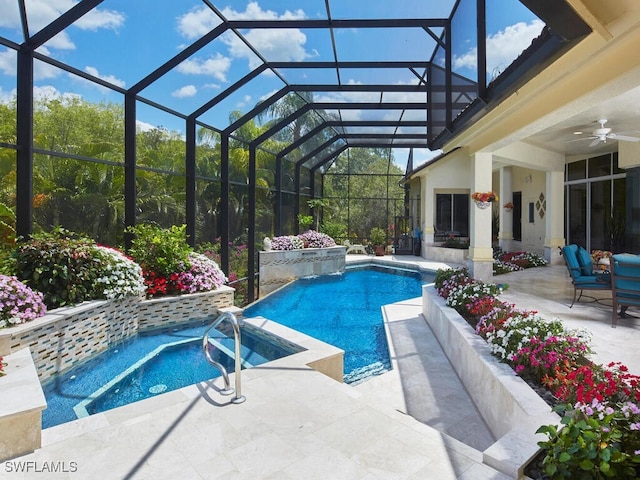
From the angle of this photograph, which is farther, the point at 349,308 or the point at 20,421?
the point at 349,308

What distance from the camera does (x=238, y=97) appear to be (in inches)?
340

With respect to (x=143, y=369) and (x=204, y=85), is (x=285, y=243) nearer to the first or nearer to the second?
(x=204, y=85)

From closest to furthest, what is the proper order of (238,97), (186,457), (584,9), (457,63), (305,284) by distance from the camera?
1. (186,457)
2. (584,9)
3. (457,63)
4. (238,97)
5. (305,284)

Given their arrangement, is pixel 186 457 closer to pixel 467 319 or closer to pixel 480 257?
pixel 467 319

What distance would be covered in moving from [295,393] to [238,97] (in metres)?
6.96

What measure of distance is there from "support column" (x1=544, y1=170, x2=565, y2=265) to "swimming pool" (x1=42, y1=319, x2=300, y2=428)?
10.6 m

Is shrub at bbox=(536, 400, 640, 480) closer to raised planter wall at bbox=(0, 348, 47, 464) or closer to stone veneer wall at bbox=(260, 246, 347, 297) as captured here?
raised planter wall at bbox=(0, 348, 47, 464)

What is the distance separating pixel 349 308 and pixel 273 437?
618cm

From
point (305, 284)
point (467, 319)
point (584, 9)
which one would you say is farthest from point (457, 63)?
point (305, 284)

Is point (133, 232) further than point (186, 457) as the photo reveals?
Yes

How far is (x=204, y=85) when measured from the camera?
7.54 m

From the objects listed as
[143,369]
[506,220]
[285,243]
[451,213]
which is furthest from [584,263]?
[451,213]

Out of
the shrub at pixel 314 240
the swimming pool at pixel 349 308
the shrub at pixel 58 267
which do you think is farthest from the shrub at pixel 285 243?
the shrub at pixel 58 267

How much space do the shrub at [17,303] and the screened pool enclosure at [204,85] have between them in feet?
2.58
